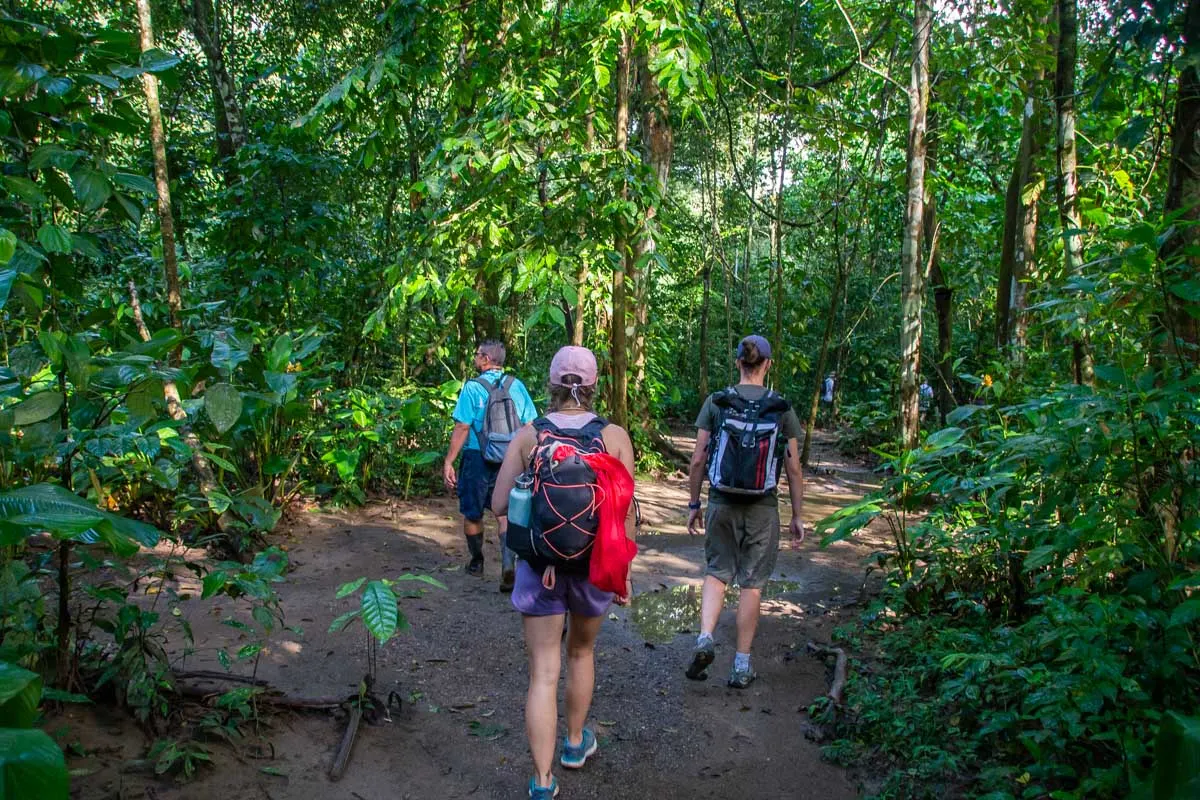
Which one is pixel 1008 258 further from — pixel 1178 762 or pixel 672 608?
pixel 1178 762

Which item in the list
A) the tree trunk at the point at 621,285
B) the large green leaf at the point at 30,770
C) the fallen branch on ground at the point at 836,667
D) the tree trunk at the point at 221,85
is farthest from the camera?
the tree trunk at the point at 221,85

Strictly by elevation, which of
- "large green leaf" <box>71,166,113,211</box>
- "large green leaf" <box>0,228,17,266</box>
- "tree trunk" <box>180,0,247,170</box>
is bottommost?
"large green leaf" <box>0,228,17,266</box>

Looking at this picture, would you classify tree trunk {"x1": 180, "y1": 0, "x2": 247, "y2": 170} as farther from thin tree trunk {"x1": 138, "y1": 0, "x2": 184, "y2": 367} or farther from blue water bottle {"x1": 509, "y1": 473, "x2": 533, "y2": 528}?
blue water bottle {"x1": 509, "y1": 473, "x2": 533, "y2": 528}

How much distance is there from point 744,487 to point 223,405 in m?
3.01

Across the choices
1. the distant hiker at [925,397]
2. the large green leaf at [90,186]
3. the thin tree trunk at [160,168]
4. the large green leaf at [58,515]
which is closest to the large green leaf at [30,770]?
the large green leaf at [58,515]

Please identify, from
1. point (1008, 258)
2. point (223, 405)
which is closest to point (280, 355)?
point (223, 405)

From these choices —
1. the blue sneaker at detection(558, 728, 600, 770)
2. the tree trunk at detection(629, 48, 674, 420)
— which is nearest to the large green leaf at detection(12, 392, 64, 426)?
the blue sneaker at detection(558, 728, 600, 770)

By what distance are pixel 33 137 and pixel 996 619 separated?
17.5 ft

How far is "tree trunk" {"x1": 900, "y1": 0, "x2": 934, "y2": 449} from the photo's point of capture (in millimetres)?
7285

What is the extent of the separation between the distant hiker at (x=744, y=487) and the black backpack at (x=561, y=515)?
1712 mm

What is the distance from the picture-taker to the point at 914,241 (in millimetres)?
7375

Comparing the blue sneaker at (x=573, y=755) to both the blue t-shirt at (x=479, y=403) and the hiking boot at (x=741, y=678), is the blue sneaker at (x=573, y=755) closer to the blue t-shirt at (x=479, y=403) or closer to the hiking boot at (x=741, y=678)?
the hiking boot at (x=741, y=678)

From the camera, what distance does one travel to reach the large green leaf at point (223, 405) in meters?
2.55

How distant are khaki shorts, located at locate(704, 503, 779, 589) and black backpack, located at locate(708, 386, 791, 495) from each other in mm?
158
